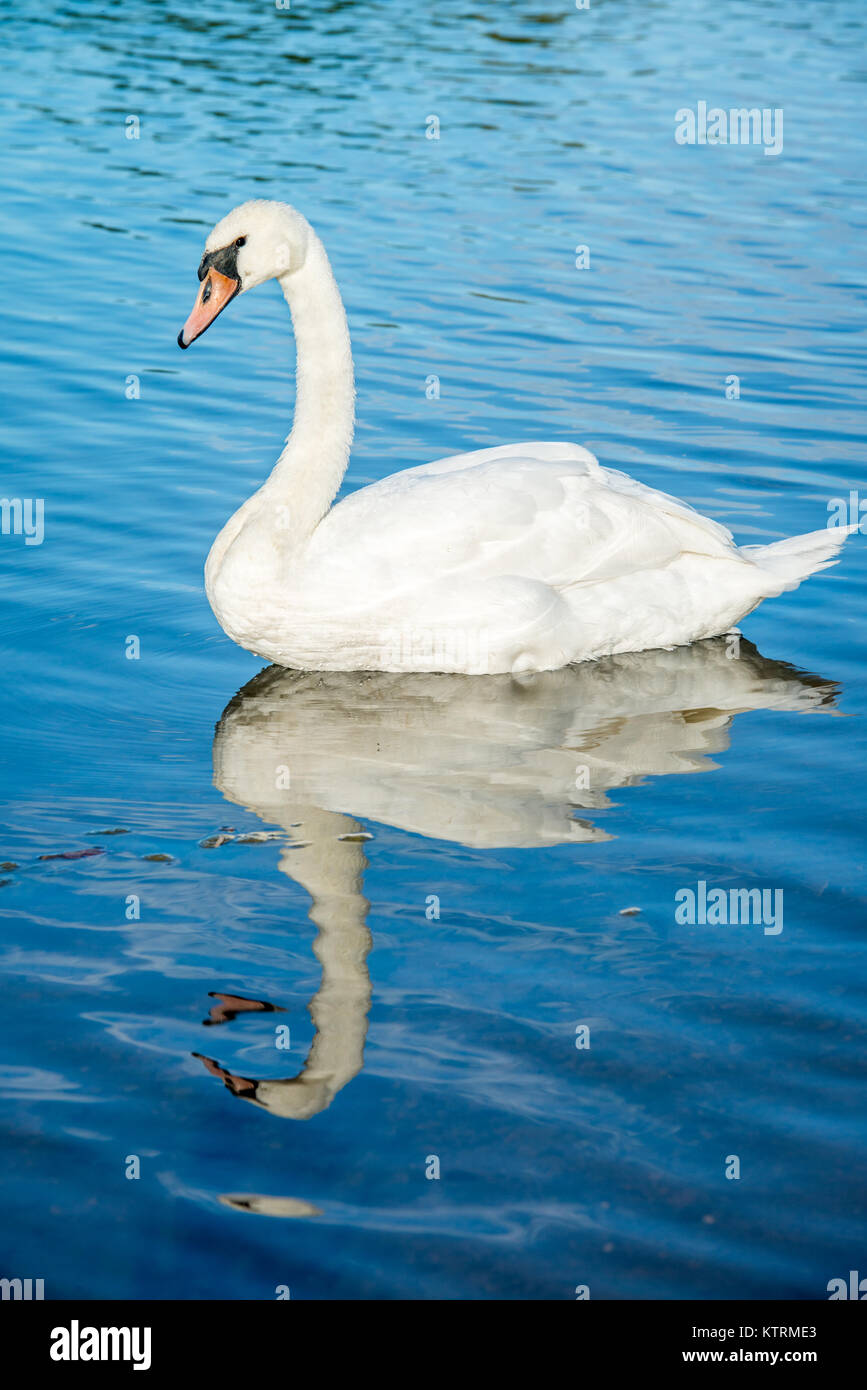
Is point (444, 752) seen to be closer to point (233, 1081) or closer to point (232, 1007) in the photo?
point (232, 1007)

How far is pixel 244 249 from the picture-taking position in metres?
7.86

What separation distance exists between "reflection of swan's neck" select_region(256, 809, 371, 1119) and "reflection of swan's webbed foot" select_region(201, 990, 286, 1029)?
5.5 inches

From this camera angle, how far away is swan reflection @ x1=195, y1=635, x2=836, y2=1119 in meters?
5.80

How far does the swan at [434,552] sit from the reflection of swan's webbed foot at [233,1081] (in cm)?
309

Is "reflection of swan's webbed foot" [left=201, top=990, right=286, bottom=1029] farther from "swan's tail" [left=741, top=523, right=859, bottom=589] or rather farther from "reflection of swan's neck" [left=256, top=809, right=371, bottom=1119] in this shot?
"swan's tail" [left=741, top=523, right=859, bottom=589]

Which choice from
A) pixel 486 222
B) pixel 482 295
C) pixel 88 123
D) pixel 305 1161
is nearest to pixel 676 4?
pixel 88 123

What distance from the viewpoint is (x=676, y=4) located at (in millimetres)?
36406

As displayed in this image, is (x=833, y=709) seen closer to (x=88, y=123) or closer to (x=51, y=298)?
(x=51, y=298)

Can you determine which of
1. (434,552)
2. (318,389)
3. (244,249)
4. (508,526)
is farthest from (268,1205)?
(244,249)

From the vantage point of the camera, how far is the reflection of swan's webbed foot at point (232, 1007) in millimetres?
5016

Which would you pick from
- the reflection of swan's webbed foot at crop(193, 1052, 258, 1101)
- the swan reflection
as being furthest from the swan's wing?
the reflection of swan's webbed foot at crop(193, 1052, 258, 1101)

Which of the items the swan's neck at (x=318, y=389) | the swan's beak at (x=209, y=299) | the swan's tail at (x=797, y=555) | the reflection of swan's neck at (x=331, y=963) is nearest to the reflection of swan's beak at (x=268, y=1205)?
the reflection of swan's neck at (x=331, y=963)

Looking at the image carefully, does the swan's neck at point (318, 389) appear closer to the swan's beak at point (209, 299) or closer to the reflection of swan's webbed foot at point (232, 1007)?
the swan's beak at point (209, 299)

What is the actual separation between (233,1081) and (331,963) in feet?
2.27
